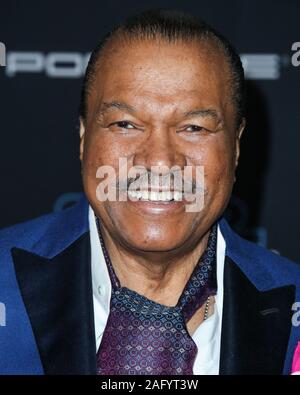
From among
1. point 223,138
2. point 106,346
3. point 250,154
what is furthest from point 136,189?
point 250,154

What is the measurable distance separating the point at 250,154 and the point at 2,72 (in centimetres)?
90

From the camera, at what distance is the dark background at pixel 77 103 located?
219cm

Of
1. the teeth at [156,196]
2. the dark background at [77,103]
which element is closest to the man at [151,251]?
the teeth at [156,196]

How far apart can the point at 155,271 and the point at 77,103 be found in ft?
3.26

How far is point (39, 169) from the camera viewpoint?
2.29 meters

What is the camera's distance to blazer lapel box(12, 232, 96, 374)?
133 centimetres

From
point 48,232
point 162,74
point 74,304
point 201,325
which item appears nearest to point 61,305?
point 74,304

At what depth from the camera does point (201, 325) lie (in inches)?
56.7

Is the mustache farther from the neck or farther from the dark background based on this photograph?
the dark background

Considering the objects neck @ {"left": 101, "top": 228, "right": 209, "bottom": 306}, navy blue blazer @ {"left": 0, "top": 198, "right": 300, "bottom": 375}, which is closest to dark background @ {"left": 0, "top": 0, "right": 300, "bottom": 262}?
navy blue blazer @ {"left": 0, "top": 198, "right": 300, "bottom": 375}

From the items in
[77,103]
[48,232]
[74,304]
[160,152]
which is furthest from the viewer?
[77,103]

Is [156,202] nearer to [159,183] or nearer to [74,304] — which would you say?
[159,183]

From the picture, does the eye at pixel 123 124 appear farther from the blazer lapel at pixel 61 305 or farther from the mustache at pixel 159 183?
the blazer lapel at pixel 61 305

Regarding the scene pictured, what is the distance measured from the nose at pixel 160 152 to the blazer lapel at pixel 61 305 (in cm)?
32
